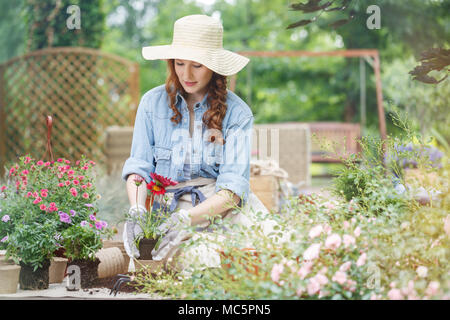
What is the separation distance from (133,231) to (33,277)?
1.62 feet

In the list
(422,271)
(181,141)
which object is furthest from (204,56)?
(422,271)

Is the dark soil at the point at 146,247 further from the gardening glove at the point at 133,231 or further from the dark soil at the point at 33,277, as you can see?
the dark soil at the point at 33,277

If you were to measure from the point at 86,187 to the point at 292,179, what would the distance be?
3.09 meters

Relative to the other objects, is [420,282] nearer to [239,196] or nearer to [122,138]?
[239,196]

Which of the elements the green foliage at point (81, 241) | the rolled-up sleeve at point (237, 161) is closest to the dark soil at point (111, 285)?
the green foliage at point (81, 241)

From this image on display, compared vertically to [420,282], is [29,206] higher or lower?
higher

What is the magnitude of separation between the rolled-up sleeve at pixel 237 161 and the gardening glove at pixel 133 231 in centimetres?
33

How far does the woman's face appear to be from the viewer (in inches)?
93.4

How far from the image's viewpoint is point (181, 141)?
2.49 meters

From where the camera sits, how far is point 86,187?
2488mm

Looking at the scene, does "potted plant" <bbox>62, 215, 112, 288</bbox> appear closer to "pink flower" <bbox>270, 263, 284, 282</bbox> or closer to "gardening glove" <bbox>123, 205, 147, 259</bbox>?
"gardening glove" <bbox>123, 205, 147, 259</bbox>

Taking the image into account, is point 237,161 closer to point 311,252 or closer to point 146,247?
point 146,247
